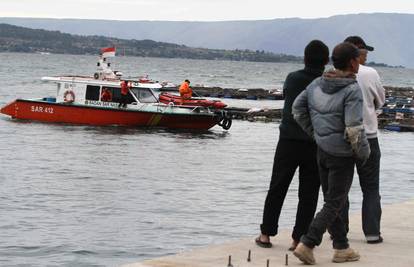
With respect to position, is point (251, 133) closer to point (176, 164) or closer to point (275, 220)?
point (176, 164)

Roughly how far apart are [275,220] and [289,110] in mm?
1102

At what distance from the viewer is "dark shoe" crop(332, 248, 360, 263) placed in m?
8.91

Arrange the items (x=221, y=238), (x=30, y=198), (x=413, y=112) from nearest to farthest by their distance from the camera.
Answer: (x=221, y=238) < (x=30, y=198) < (x=413, y=112)

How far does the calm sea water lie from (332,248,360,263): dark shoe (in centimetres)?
456

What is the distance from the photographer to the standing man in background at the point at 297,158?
9406mm

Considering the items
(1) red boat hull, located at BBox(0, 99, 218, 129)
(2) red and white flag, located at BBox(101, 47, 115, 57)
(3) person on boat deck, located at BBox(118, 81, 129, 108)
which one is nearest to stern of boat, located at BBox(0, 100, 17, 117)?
(1) red boat hull, located at BBox(0, 99, 218, 129)

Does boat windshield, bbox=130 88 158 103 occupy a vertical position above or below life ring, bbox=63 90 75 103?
above

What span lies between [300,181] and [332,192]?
832 millimetres

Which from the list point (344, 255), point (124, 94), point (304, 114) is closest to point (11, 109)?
point (124, 94)

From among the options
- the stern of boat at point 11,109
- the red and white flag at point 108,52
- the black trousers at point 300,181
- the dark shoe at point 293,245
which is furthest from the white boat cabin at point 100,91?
the dark shoe at point 293,245

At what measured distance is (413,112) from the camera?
48219mm

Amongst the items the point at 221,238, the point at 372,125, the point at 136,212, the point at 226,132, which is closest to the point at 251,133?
the point at 226,132

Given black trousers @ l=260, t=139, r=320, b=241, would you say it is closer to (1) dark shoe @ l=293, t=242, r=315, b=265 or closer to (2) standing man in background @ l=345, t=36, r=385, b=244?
(2) standing man in background @ l=345, t=36, r=385, b=244

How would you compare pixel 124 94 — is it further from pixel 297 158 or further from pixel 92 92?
pixel 297 158
